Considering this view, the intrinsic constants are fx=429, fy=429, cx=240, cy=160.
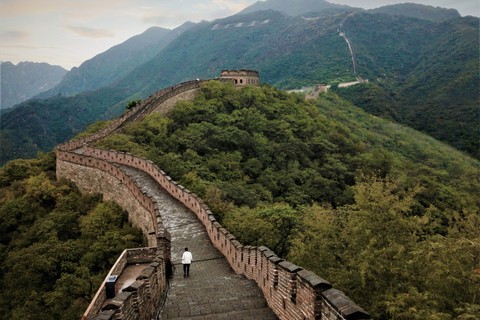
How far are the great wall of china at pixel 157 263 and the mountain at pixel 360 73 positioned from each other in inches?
2509

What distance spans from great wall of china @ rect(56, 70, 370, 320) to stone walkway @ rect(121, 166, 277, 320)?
213 mm

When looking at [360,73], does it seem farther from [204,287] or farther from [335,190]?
[204,287]

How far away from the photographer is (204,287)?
33.1 ft

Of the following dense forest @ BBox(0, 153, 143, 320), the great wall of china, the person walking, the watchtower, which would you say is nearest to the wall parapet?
the great wall of china

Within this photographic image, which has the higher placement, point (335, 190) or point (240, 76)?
point (240, 76)

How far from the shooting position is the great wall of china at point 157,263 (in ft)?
18.2

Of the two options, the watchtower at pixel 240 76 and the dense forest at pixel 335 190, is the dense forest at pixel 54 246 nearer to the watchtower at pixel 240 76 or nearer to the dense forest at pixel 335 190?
the dense forest at pixel 335 190

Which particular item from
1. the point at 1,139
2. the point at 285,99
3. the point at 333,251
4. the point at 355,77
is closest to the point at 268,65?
the point at 355,77

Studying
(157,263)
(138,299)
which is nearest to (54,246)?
(157,263)

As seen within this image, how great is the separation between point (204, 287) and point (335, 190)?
28.3m

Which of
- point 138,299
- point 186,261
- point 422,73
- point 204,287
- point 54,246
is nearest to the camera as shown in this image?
point 138,299

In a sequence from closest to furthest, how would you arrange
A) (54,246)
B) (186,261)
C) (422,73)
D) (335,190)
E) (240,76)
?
(186,261) < (54,246) < (335,190) < (240,76) < (422,73)

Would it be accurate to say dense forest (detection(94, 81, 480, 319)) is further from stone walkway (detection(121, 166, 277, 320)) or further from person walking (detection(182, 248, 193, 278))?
person walking (detection(182, 248, 193, 278))

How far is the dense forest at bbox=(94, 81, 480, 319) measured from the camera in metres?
9.32
